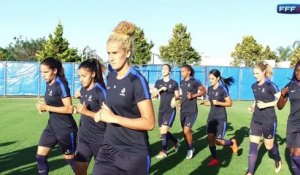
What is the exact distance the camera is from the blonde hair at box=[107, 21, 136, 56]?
3.95 metres

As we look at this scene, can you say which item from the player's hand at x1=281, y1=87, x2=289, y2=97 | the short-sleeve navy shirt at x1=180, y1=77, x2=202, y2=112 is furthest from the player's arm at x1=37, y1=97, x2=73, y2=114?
the short-sleeve navy shirt at x1=180, y1=77, x2=202, y2=112

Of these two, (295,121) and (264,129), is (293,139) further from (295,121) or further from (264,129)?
(264,129)

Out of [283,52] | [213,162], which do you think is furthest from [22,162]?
[283,52]

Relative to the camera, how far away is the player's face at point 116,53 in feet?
12.8

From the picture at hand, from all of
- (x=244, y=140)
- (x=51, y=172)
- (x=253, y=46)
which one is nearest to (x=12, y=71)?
(x=244, y=140)

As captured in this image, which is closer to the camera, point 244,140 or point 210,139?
point 210,139

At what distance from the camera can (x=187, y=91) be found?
35.4ft

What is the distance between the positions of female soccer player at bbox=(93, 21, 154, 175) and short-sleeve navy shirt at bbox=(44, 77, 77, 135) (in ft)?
8.13

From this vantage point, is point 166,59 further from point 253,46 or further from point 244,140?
point 244,140

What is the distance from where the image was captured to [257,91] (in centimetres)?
844

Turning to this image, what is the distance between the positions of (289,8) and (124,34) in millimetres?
15224

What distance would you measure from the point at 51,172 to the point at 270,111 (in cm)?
435

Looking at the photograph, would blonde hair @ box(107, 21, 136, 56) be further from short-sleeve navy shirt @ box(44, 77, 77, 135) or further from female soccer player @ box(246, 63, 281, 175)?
female soccer player @ box(246, 63, 281, 175)

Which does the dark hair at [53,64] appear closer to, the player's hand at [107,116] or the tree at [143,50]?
the player's hand at [107,116]
